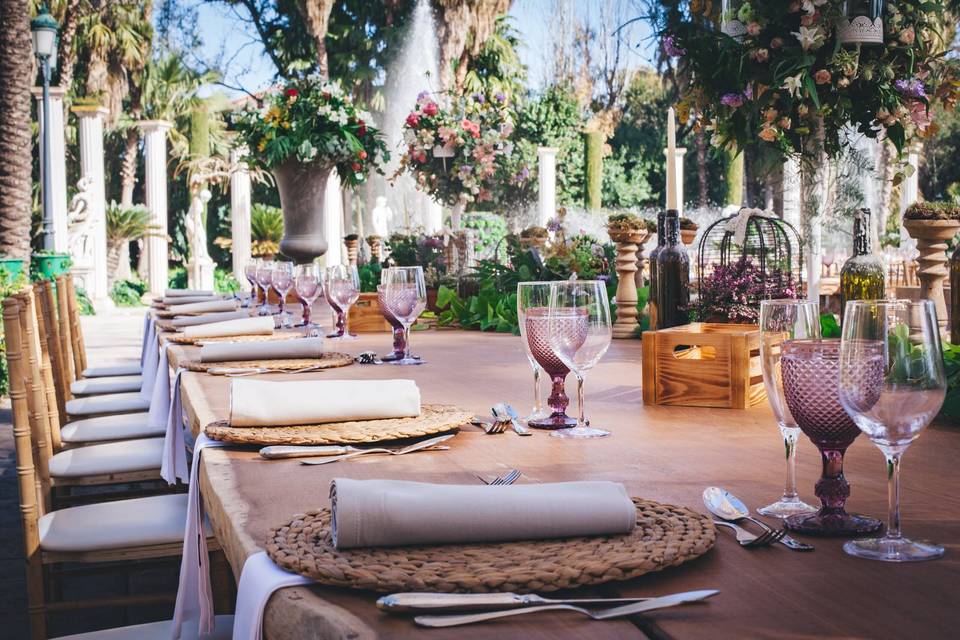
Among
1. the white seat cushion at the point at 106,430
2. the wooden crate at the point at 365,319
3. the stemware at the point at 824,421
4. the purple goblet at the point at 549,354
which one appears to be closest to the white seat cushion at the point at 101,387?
the white seat cushion at the point at 106,430

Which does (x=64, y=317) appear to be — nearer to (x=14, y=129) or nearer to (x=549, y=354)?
(x=549, y=354)

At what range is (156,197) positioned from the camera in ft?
63.1

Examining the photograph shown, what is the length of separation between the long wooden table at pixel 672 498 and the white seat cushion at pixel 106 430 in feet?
5.32

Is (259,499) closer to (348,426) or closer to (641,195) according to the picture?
(348,426)

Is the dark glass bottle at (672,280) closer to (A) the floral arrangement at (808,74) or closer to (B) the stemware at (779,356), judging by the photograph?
(A) the floral arrangement at (808,74)

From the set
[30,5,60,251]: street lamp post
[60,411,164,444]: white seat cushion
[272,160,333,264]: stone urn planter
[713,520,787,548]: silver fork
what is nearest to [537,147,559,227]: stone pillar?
[30,5,60,251]: street lamp post

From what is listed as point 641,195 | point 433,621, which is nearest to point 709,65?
point 433,621

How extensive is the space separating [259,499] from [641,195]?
2437 centimetres

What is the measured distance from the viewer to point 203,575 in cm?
149

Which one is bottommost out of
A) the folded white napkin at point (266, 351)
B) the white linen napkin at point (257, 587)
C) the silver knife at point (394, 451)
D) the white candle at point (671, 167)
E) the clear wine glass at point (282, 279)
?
the white linen napkin at point (257, 587)

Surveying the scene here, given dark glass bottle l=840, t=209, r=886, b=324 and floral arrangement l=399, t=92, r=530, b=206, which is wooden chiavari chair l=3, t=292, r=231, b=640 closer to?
dark glass bottle l=840, t=209, r=886, b=324

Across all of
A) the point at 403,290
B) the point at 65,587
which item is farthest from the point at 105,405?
the point at 403,290

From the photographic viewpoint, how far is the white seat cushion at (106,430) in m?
3.54

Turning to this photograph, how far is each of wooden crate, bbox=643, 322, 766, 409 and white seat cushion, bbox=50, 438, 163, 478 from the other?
1.87 meters
